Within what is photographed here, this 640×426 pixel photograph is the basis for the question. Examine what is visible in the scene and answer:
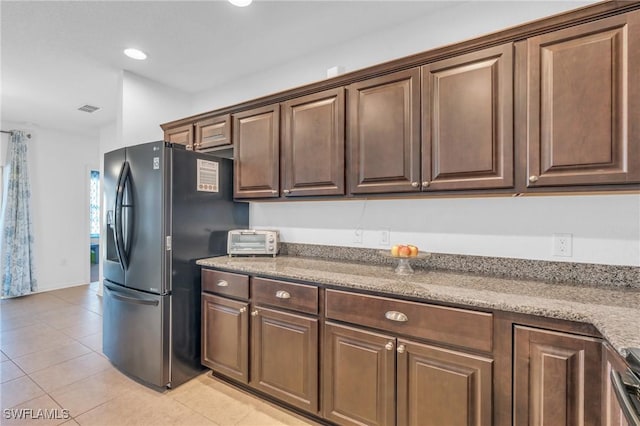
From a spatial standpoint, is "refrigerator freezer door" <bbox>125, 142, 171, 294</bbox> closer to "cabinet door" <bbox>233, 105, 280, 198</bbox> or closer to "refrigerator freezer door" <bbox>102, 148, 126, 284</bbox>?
"refrigerator freezer door" <bbox>102, 148, 126, 284</bbox>

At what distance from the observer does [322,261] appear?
235 centimetres

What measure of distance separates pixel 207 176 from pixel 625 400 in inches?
99.6

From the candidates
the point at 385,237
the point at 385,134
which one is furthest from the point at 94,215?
the point at 385,134

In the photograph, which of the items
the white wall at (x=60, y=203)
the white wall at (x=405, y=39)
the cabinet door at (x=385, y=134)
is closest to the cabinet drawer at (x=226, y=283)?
the cabinet door at (x=385, y=134)

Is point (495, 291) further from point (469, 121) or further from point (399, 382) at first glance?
point (469, 121)

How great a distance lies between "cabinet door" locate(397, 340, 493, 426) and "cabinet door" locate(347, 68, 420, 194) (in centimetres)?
91

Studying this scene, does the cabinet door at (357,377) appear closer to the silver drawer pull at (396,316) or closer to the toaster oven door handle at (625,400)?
the silver drawer pull at (396,316)

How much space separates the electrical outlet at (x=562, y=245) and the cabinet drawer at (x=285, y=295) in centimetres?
136

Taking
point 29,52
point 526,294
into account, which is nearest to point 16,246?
point 29,52

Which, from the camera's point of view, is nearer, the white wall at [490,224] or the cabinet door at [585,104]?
the cabinet door at [585,104]

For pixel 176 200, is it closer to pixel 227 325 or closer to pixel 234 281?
pixel 234 281

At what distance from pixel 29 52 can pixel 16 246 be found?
10.9 ft

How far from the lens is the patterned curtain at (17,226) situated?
446 centimetres

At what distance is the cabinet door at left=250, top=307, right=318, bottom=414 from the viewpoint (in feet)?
5.92
